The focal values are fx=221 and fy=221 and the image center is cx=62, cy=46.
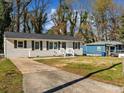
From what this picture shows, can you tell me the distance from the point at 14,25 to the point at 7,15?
4.42 metres

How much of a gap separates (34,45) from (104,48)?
13400 millimetres

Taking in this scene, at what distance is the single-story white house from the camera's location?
27.2 meters

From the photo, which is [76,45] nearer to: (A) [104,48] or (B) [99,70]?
(A) [104,48]

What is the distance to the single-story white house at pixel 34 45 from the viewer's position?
27250 mm

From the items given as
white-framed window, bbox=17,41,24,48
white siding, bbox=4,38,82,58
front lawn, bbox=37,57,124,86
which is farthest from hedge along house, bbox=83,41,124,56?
front lawn, bbox=37,57,124,86

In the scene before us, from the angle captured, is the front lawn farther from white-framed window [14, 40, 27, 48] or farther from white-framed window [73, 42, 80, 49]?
white-framed window [73, 42, 80, 49]

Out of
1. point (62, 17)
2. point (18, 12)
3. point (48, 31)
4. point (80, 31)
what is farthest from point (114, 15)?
point (18, 12)

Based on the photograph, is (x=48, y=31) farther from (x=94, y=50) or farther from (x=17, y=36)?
(x=17, y=36)

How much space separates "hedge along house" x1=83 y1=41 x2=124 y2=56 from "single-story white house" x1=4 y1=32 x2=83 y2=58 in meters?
4.59

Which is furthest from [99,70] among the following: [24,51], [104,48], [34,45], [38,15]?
[38,15]

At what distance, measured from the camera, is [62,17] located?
50.5 metres

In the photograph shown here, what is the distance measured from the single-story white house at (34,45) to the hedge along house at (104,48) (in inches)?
181

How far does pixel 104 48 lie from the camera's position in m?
37.5

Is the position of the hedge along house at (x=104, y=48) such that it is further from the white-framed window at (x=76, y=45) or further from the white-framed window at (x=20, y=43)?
the white-framed window at (x=20, y=43)
